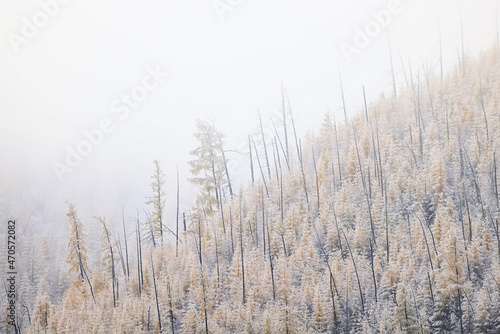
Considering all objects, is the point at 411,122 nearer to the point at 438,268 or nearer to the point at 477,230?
the point at 477,230

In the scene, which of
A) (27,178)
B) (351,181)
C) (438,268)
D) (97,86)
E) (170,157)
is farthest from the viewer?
(97,86)

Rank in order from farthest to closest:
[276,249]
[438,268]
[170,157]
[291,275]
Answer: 1. [170,157]
2. [276,249]
3. [291,275]
4. [438,268]

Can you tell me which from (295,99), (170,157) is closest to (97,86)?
(170,157)

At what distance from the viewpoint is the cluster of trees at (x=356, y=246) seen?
64.9 feet

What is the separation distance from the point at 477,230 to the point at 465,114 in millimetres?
11772

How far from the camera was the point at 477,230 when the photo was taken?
20.9 metres

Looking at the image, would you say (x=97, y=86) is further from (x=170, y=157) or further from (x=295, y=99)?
(x=295, y=99)

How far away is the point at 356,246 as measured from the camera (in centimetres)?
2412

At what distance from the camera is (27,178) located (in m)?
95.1

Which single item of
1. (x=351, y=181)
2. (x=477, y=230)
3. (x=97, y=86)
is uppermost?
(x=97, y=86)

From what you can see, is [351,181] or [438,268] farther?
[351,181]

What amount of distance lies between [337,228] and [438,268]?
6346 millimetres

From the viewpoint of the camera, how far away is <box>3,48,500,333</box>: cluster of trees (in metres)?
19.8

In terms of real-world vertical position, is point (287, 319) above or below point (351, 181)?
below
